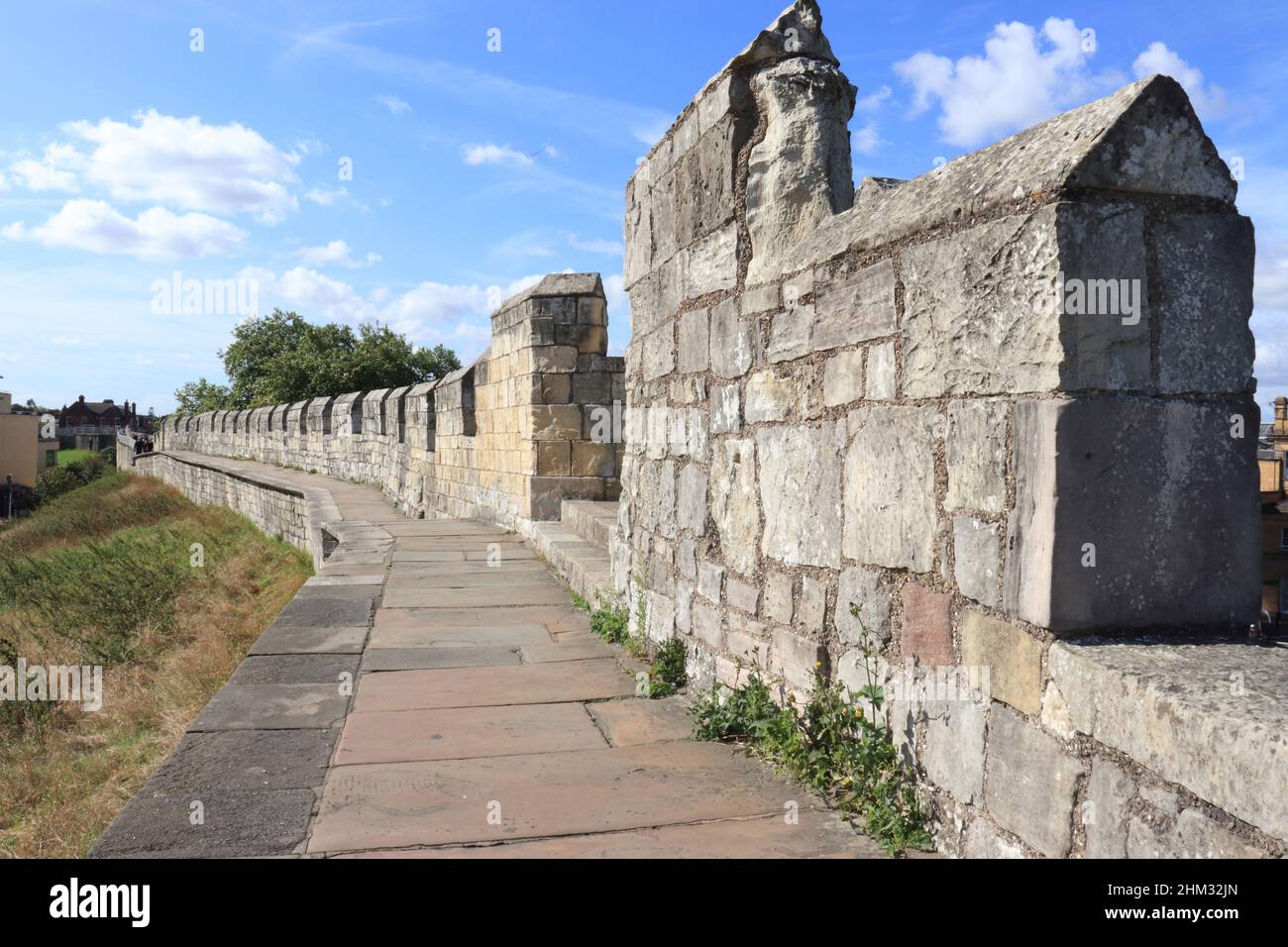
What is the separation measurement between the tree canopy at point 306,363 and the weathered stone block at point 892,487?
29250 mm

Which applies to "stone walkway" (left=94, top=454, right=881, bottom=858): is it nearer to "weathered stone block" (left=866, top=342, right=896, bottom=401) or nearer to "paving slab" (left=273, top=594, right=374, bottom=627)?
"paving slab" (left=273, top=594, right=374, bottom=627)

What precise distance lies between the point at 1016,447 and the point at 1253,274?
60cm

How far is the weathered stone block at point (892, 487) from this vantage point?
7.25 feet

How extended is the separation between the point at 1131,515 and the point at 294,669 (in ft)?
10.3

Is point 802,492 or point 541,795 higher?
point 802,492

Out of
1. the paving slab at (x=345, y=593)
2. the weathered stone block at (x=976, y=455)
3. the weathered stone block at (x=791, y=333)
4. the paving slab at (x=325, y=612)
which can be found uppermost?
the weathered stone block at (x=791, y=333)

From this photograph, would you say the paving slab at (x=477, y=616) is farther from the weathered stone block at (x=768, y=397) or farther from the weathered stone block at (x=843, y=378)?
the weathered stone block at (x=843, y=378)

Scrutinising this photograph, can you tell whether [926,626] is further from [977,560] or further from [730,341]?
[730,341]

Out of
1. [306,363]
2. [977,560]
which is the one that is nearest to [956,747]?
[977,560]

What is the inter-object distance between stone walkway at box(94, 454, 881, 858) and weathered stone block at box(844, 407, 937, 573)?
67 centimetres

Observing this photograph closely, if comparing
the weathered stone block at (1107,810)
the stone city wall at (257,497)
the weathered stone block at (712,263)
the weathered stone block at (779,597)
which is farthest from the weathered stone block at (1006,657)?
the stone city wall at (257,497)

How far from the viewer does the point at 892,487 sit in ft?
7.65

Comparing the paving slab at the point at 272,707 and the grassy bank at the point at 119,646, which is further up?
the paving slab at the point at 272,707
